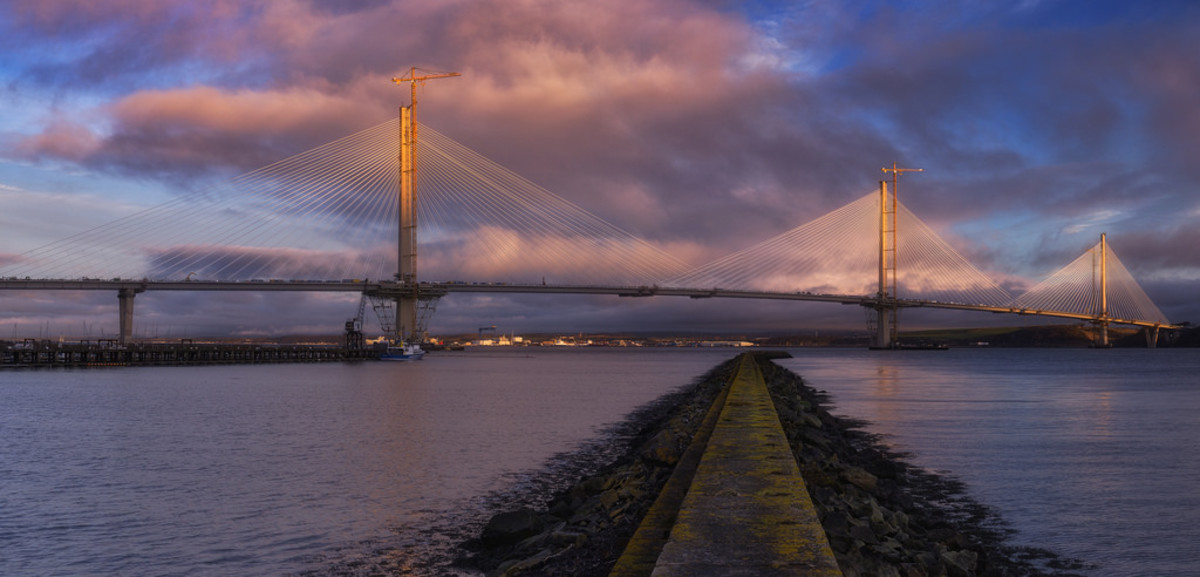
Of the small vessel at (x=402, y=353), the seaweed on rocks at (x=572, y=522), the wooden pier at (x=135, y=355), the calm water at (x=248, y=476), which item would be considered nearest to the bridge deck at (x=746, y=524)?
the seaweed on rocks at (x=572, y=522)

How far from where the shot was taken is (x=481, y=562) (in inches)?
366

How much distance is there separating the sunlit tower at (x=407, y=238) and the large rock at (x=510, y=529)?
272ft

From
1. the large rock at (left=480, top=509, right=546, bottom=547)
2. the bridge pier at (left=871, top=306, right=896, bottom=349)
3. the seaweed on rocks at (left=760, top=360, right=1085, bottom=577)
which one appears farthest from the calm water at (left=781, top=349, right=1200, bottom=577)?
the bridge pier at (left=871, top=306, right=896, bottom=349)

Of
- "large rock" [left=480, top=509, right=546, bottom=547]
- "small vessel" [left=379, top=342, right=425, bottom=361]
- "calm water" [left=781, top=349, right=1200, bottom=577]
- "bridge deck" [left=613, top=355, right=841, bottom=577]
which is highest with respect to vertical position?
"bridge deck" [left=613, top=355, right=841, bottom=577]

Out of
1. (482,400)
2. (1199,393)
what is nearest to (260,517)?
(482,400)

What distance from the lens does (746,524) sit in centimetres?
668

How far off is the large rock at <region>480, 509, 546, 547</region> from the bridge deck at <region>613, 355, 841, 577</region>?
2.05m

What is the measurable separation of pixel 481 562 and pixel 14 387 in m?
40.9

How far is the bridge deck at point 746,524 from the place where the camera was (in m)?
5.52

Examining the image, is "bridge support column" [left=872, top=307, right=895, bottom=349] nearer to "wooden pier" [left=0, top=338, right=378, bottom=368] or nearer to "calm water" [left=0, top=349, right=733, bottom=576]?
"wooden pier" [left=0, top=338, right=378, bottom=368]

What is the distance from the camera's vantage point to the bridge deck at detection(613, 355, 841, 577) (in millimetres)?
5523

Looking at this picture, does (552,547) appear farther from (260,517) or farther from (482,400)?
(482,400)

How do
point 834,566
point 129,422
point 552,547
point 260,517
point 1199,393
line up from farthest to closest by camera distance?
1. point 1199,393
2. point 129,422
3. point 260,517
4. point 552,547
5. point 834,566

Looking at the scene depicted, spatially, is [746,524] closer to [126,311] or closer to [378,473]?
[378,473]
